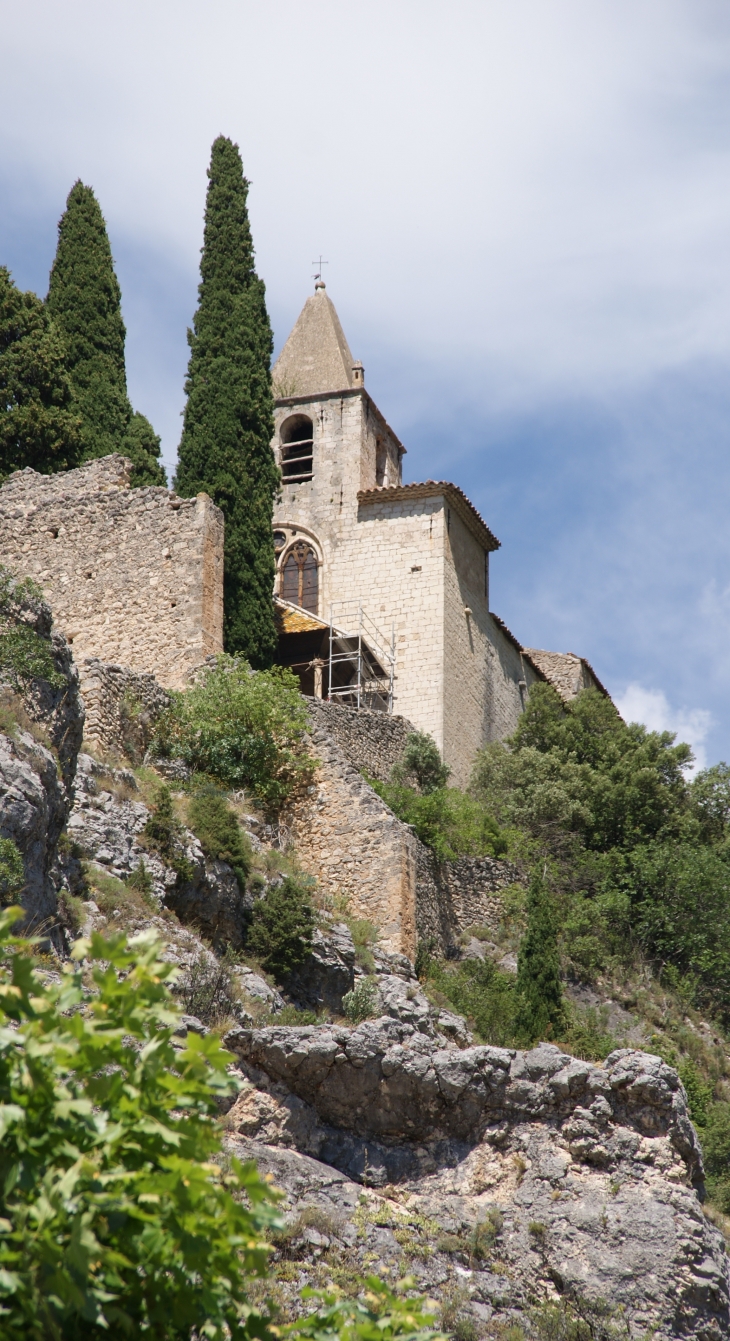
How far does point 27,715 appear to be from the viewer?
1312 centimetres

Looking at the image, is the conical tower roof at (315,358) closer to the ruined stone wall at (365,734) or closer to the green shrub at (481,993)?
the ruined stone wall at (365,734)

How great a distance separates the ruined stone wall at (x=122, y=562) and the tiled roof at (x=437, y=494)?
24.7 ft

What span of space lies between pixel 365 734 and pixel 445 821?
2068mm

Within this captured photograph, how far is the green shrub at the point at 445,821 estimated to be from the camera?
21.7 meters

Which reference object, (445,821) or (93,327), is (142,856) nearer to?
(445,821)

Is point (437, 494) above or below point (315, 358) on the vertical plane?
below

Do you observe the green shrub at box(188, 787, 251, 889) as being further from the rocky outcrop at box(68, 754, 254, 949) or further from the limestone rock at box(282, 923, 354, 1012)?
the limestone rock at box(282, 923, 354, 1012)

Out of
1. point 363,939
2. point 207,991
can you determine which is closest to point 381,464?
point 363,939

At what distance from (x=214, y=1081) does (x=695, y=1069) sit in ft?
53.1

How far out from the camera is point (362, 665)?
28.1m

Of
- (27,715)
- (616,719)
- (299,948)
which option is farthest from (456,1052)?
(616,719)

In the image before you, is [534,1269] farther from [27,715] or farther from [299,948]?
[27,715]

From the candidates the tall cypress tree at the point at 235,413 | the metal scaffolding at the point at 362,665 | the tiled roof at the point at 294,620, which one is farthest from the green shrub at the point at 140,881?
the metal scaffolding at the point at 362,665

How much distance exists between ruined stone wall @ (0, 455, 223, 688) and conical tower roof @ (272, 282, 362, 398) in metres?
10.6
